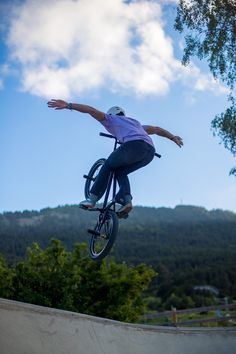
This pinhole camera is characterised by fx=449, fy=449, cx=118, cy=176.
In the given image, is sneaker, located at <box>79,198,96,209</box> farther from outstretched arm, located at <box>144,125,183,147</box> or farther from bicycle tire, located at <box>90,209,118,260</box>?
outstretched arm, located at <box>144,125,183,147</box>

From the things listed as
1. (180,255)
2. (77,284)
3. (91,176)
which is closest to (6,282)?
(77,284)

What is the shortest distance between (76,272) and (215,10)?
15545 mm

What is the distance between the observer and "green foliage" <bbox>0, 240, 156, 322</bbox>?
2347 cm

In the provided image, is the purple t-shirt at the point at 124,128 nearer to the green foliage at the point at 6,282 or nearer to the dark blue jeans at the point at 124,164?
the dark blue jeans at the point at 124,164

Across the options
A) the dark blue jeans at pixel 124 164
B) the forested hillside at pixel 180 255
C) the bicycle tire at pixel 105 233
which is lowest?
the forested hillside at pixel 180 255

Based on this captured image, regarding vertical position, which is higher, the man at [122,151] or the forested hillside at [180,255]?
the man at [122,151]

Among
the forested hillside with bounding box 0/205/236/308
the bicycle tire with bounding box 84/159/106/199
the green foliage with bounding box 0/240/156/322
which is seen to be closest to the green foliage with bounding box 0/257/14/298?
the green foliage with bounding box 0/240/156/322

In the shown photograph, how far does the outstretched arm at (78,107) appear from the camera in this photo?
6.50m

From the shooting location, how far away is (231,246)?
129m

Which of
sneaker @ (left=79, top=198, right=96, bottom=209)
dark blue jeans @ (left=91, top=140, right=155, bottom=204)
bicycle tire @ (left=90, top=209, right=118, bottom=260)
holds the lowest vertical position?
bicycle tire @ (left=90, top=209, right=118, bottom=260)

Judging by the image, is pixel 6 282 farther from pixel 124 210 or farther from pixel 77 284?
pixel 124 210

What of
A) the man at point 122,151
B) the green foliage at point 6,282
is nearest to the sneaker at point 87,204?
the man at point 122,151

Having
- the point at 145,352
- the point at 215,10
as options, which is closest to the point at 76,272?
the point at 215,10

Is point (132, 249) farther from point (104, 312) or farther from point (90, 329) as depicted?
point (90, 329)
